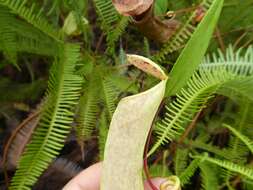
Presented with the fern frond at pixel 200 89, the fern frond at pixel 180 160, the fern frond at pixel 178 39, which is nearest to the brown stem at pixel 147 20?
the fern frond at pixel 178 39

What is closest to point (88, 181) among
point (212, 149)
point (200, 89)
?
point (200, 89)

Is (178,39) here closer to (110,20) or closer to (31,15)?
(110,20)

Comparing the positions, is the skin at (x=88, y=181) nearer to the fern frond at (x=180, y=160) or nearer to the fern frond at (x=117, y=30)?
the fern frond at (x=180, y=160)

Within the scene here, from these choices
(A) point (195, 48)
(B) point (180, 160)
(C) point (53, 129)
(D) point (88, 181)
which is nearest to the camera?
(A) point (195, 48)

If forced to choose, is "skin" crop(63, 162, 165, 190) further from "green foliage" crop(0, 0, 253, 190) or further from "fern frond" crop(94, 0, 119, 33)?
"fern frond" crop(94, 0, 119, 33)

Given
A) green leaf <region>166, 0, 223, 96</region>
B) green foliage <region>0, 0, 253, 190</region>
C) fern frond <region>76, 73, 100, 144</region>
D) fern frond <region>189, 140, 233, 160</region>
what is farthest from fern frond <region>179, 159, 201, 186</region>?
green leaf <region>166, 0, 223, 96</region>
